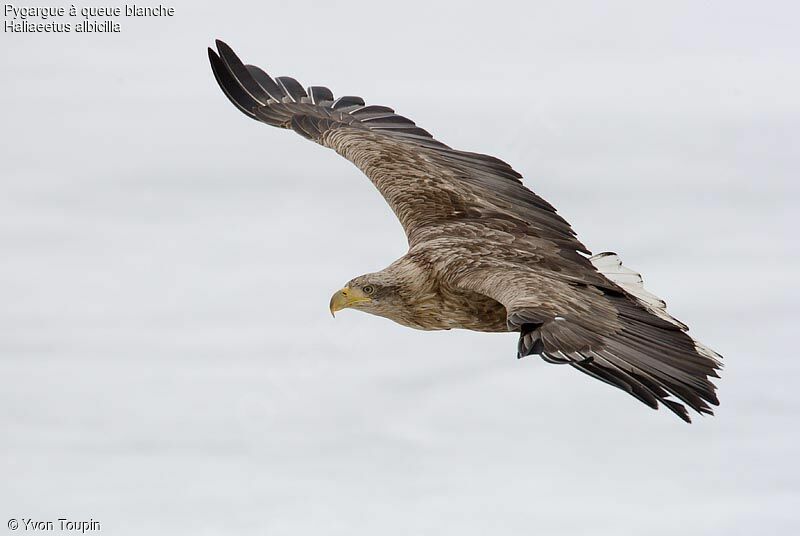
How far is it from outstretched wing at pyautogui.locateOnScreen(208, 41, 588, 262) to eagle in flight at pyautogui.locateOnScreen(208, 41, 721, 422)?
0.02 meters

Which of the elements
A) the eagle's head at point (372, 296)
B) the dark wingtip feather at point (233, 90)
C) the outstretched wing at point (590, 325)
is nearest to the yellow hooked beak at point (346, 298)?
the eagle's head at point (372, 296)

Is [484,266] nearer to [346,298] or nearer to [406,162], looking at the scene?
[346,298]

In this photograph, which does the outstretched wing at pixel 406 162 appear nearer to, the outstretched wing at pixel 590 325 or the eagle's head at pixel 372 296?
the outstretched wing at pixel 590 325

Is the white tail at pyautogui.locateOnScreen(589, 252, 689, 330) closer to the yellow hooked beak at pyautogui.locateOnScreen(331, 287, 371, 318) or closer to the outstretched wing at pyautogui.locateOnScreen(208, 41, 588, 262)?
the outstretched wing at pyautogui.locateOnScreen(208, 41, 588, 262)

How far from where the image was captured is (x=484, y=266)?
1312cm

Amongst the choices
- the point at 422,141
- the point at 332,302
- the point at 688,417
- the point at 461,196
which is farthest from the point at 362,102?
the point at 688,417

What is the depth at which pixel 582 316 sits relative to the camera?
11.9m

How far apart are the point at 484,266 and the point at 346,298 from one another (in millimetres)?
1261

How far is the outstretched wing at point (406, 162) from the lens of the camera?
14570 millimetres

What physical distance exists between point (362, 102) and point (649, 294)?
474cm

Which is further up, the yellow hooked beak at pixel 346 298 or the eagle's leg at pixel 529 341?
the yellow hooked beak at pixel 346 298

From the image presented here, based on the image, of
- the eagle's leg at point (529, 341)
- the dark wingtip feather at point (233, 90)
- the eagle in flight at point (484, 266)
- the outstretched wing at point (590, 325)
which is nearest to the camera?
the outstretched wing at point (590, 325)

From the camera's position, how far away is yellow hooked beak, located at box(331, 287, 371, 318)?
13492 millimetres

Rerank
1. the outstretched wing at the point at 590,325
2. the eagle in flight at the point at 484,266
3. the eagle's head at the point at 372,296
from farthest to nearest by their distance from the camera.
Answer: the eagle's head at the point at 372,296, the eagle in flight at the point at 484,266, the outstretched wing at the point at 590,325
